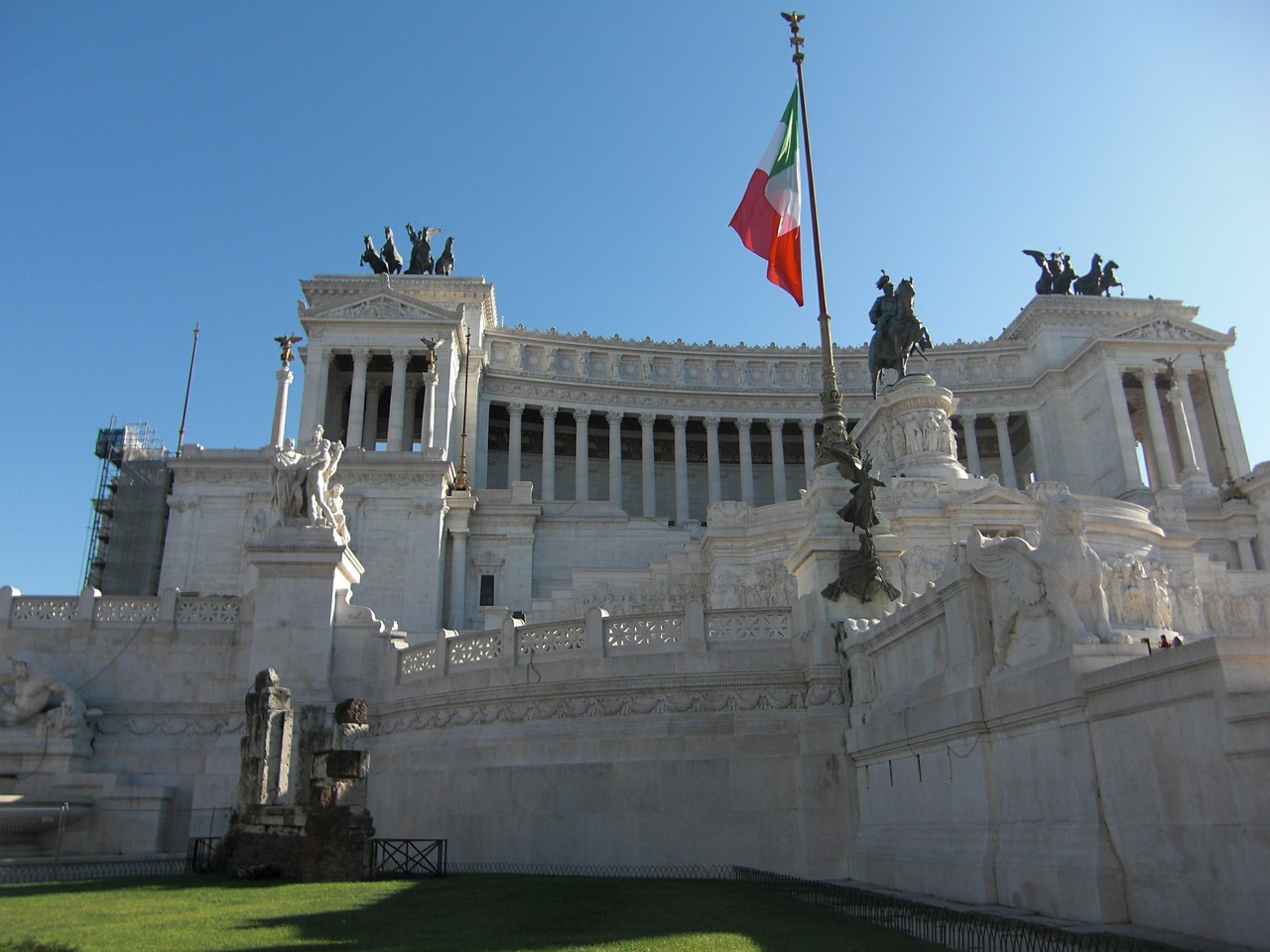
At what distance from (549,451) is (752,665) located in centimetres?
5332

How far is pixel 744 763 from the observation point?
57.8 ft

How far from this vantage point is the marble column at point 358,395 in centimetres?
6100

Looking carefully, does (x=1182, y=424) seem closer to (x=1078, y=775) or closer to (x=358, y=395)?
(x=358, y=395)

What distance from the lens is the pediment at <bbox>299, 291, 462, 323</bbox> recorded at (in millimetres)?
62562

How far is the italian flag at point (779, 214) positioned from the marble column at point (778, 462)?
4956cm

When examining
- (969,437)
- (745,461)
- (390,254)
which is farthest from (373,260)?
(969,437)

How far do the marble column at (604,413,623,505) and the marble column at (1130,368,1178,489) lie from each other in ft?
118

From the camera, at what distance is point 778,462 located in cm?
7481

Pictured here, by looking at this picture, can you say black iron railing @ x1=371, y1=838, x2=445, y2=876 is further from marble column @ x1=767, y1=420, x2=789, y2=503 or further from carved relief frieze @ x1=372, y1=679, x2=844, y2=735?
marble column @ x1=767, y1=420, x2=789, y2=503

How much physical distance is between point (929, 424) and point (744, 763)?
28469 millimetres

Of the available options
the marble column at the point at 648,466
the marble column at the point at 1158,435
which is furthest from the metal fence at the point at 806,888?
the marble column at the point at 1158,435

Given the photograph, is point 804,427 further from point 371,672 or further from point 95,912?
point 95,912

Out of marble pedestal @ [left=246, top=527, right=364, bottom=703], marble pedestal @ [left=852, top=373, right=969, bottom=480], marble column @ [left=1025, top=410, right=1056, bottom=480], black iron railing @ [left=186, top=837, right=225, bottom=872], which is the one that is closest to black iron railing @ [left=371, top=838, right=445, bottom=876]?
black iron railing @ [left=186, top=837, right=225, bottom=872]

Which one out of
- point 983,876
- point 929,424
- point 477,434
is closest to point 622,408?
point 477,434
